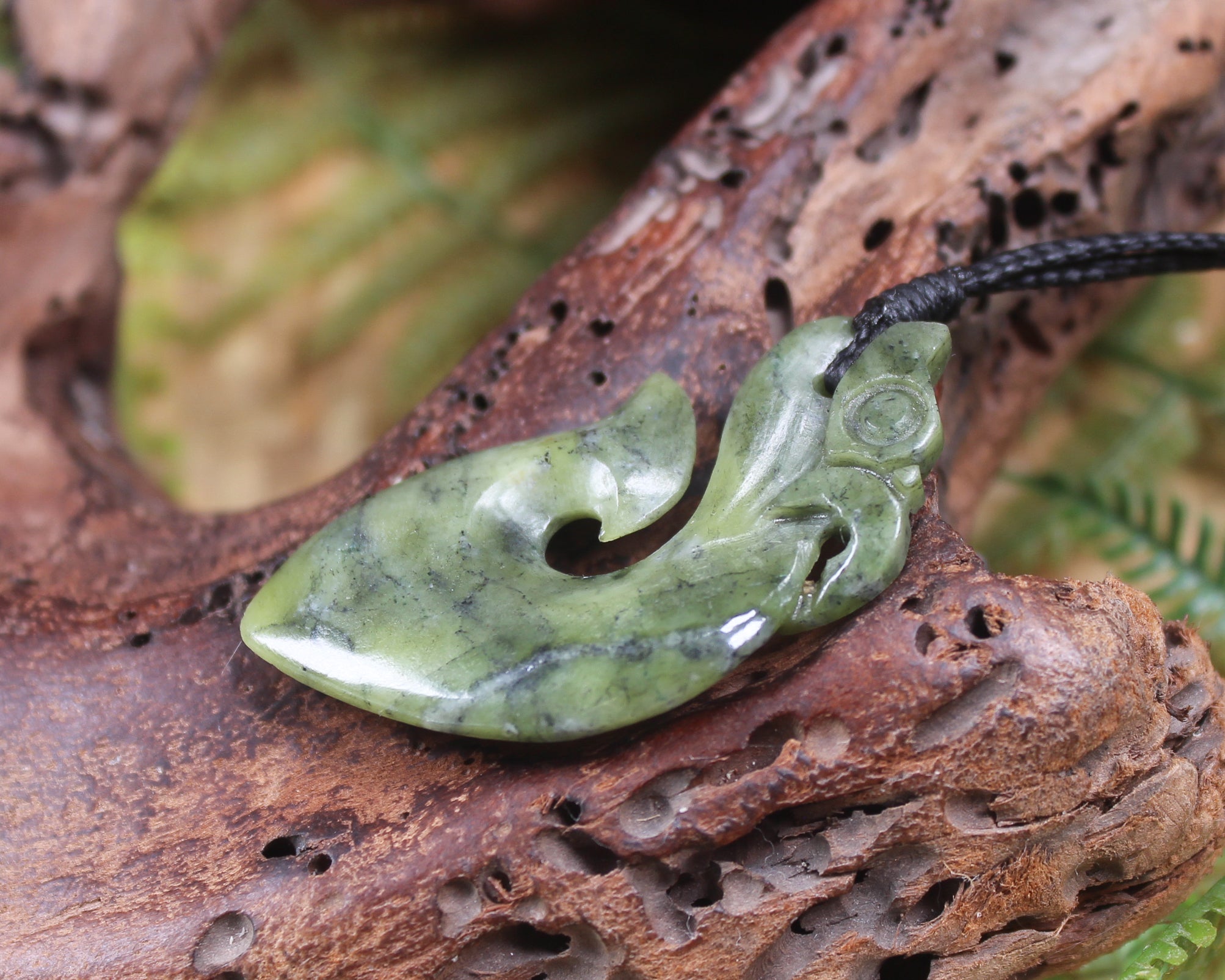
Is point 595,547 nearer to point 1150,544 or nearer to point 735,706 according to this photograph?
point 735,706

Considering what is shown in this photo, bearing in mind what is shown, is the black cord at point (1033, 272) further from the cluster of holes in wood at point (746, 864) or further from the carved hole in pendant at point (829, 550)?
the cluster of holes in wood at point (746, 864)

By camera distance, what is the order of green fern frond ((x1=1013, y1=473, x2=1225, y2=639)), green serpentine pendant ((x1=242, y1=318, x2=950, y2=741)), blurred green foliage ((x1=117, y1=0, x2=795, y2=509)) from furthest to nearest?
blurred green foliage ((x1=117, y1=0, x2=795, y2=509)) < green fern frond ((x1=1013, y1=473, x2=1225, y2=639)) < green serpentine pendant ((x1=242, y1=318, x2=950, y2=741))

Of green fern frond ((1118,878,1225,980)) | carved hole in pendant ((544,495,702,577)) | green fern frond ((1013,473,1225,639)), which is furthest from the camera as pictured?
green fern frond ((1013,473,1225,639))

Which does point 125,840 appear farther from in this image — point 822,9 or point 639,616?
point 822,9

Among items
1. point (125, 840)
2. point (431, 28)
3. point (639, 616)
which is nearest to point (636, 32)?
point (431, 28)

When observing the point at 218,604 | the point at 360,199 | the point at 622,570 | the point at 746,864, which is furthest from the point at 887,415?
the point at 360,199

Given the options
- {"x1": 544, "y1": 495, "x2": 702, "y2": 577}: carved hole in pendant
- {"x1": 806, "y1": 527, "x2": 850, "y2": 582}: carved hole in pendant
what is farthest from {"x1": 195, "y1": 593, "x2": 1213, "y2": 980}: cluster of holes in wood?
{"x1": 544, "y1": 495, "x2": 702, "y2": 577}: carved hole in pendant

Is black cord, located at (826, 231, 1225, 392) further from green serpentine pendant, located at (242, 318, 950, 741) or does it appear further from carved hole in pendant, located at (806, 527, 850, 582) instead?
carved hole in pendant, located at (806, 527, 850, 582)
